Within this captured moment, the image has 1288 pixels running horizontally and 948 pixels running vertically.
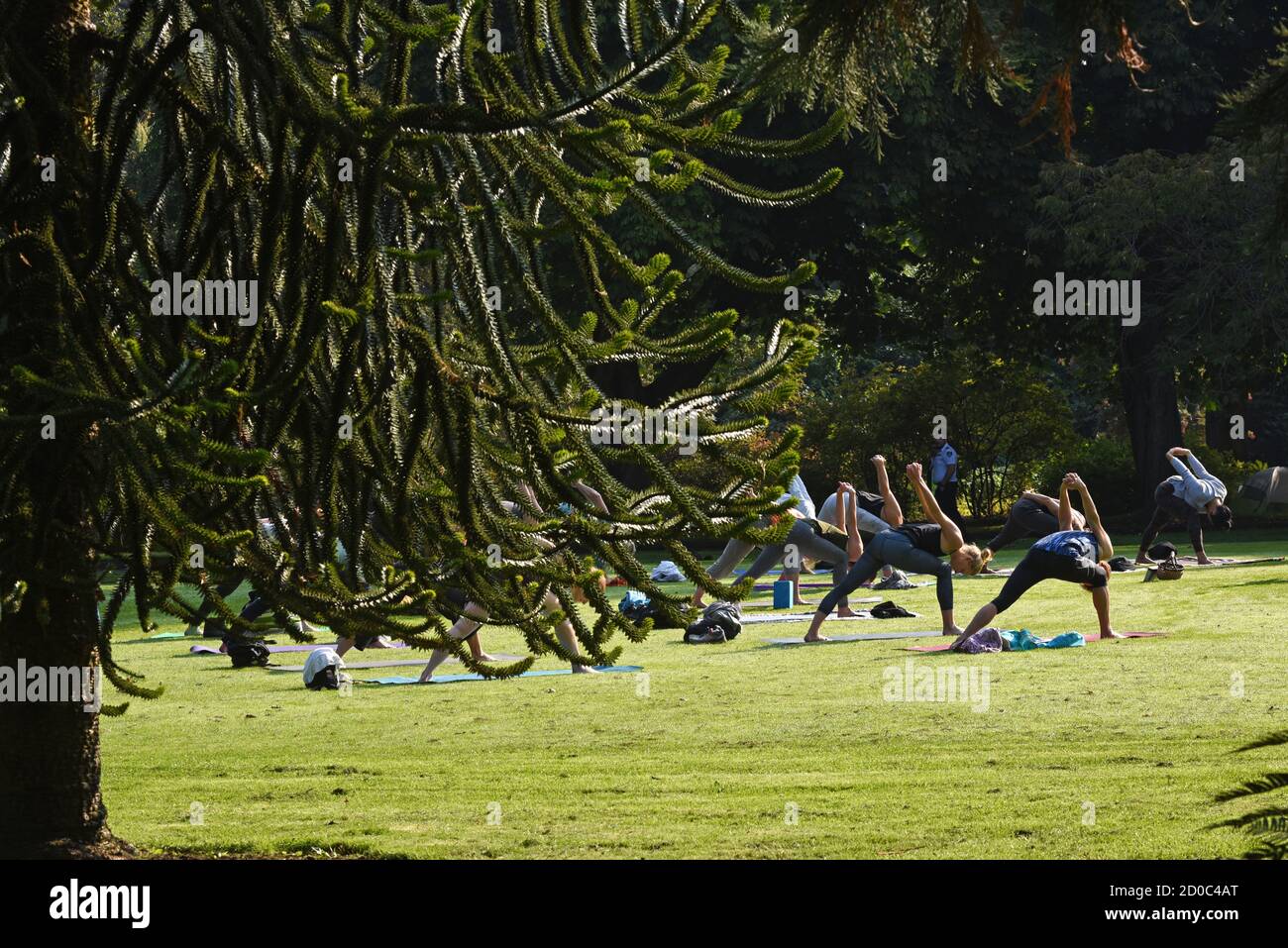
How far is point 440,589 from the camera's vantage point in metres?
6.89

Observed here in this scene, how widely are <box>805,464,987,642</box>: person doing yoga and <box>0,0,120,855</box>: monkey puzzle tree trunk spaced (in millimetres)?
10693

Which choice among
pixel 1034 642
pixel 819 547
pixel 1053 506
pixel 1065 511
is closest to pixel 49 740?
pixel 1034 642

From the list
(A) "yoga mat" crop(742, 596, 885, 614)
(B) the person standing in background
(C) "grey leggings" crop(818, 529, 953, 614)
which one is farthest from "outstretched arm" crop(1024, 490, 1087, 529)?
(B) the person standing in background

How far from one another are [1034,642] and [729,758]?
6.04m

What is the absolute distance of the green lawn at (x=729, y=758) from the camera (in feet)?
26.5

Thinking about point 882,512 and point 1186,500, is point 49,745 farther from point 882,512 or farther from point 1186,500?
point 1186,500

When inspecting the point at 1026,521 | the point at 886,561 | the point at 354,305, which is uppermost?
the point at 354,305

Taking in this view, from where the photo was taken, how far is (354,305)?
6180mm

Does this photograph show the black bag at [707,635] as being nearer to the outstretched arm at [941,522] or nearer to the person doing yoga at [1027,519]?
the outstretched arm at [941,522]

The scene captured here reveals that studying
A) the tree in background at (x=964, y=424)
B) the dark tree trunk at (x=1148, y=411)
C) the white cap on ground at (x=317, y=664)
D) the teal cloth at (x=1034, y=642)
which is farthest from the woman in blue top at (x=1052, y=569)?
the tree in background at (x=964, y=424)

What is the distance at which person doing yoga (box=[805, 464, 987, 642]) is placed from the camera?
1723 cm

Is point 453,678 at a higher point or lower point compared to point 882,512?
lower

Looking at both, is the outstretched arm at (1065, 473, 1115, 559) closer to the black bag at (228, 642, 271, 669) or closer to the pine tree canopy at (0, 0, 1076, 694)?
the black bag at (228, 642, 271, 669)

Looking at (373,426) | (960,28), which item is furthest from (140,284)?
(960,28)
